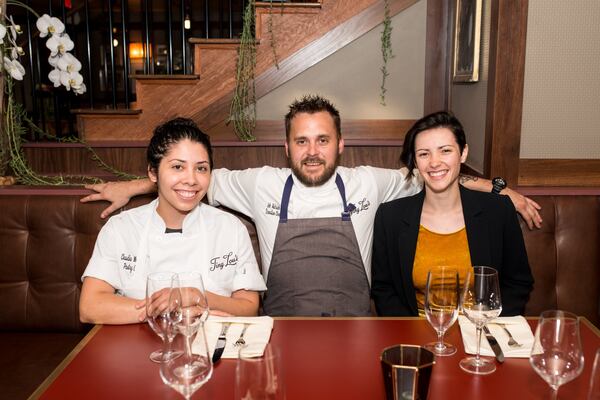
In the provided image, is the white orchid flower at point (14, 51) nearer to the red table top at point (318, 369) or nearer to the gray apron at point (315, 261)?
the gray apron at point (315, 261)

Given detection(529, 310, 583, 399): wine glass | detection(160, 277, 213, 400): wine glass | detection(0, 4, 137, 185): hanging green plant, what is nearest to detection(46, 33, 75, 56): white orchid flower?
detection(0, 4, 137, 185): hanging green plant

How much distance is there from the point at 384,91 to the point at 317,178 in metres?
1.93

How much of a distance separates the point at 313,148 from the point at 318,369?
45.7 inches

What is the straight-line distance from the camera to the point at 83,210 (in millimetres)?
2328

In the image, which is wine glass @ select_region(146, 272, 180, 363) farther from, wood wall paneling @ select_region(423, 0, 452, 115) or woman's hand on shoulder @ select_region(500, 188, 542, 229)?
wood wall paneling @ select_region(423, 0, 452, 115)

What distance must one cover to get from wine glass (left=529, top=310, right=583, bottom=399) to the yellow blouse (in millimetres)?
938

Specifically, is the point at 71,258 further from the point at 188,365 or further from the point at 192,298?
the point at 188,365

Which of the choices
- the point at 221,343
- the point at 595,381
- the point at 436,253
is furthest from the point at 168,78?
the point at 595,381

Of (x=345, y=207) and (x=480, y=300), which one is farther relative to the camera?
(x=345, y=207)

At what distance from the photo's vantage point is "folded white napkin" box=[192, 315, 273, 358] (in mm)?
1327

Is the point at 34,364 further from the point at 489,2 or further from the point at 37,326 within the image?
the point at 489,2

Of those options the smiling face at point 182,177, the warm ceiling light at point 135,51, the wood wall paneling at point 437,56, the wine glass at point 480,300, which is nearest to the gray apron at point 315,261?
the smiling face at point 182,177

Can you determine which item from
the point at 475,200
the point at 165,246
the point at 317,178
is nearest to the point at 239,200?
the point at 317,178

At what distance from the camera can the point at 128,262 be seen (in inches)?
71.8
